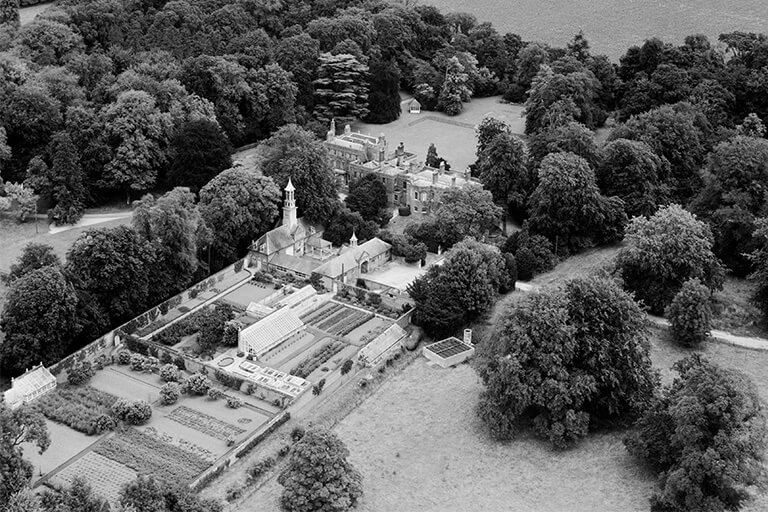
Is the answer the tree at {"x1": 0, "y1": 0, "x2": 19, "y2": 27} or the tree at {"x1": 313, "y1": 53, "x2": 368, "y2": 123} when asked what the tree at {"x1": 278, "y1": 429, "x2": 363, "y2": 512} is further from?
the tree at {"x1": 0, "y1": 0, "x2": 19, "y2": 27}

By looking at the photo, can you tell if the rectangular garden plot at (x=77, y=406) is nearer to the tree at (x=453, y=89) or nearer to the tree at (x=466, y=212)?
the tree at (x=466, y=212)

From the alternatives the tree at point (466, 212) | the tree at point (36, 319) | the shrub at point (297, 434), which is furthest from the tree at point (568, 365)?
the tree at point (36, 319)

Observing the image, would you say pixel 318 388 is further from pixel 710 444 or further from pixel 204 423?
pixel 710 444

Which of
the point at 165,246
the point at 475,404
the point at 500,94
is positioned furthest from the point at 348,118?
the point at 475,404

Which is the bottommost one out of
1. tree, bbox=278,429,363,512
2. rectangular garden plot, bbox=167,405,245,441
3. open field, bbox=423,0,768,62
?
rectangular garden plot, bbox=167,405,245,441

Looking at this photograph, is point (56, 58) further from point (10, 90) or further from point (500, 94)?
point (500, 94)

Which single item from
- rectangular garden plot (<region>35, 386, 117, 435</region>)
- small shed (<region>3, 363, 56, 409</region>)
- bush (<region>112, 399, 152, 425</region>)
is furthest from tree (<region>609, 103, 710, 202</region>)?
small shed (<region>3, 363, 56, 409</region>)
